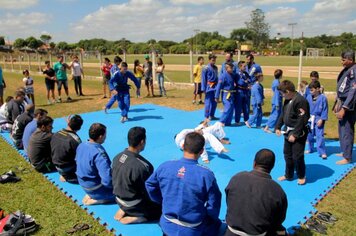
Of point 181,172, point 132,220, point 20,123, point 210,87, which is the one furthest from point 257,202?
point 210,87

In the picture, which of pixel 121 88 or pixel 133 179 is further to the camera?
pixel 121 88

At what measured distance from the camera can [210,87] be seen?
999cm

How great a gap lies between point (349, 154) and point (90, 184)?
5.03m

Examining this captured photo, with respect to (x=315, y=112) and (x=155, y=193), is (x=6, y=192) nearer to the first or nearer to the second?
(x=155, y=193)

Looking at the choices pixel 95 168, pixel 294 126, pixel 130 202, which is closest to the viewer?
pixel 130 202

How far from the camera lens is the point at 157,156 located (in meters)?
6.70

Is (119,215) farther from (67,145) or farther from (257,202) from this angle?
(257,202)

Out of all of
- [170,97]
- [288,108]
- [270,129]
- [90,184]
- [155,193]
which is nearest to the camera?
[155,193]

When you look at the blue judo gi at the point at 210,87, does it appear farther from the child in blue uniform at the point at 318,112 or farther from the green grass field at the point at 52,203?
the green grass field at the point at 52,203

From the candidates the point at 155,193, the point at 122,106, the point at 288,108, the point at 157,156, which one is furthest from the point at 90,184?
the point at 122,106

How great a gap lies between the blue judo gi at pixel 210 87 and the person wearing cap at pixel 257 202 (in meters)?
6.78

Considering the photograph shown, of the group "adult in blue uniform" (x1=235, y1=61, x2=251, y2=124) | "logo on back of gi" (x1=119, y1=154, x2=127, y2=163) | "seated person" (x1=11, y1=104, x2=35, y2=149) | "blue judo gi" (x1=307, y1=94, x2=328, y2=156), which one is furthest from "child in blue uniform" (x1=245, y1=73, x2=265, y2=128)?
"seated person" (x1=11, y1=104, x2=35, y2=149)

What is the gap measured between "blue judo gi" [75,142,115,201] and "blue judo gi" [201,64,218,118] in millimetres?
5756

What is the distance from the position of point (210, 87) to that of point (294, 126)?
5.09 m
